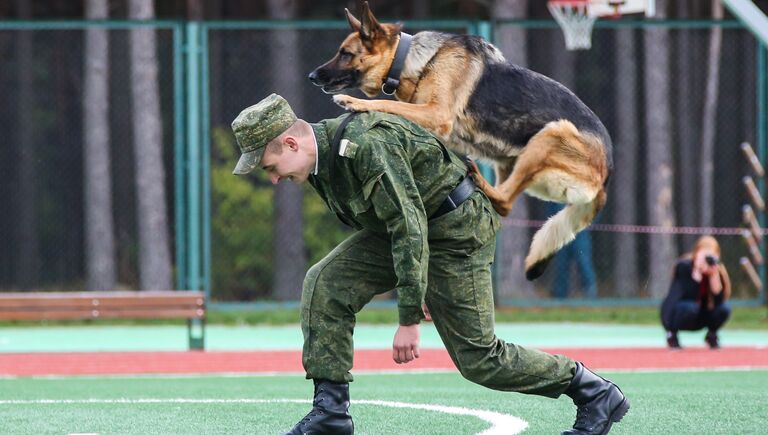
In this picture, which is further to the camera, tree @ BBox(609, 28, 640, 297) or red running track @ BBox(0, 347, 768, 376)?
tree @ BBox(609, 28, 640, 297)

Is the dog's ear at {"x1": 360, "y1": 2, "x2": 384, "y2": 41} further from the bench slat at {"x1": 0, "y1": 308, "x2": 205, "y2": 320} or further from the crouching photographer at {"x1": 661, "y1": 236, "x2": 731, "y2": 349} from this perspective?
the crouching photographer at {"x1": 661, "y1": 236, "x2": 731, "y2": 349}

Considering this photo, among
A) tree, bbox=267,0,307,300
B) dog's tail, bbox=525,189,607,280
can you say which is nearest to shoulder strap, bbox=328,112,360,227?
dog's tail, bbox=525,189,607,280

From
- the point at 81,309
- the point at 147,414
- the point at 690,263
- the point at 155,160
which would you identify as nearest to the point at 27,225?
the point at 155,160

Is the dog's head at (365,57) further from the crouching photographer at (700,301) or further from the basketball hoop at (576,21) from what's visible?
the basketball hoop at (576,21)

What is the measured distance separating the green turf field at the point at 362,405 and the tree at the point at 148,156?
8.43 m

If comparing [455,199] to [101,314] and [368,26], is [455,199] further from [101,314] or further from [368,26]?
[101,314]

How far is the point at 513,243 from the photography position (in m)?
16.3

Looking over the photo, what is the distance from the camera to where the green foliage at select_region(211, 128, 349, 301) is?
17.2 m

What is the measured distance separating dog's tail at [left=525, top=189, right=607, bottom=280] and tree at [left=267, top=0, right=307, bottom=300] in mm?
10085

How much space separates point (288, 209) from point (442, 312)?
41.2 ft

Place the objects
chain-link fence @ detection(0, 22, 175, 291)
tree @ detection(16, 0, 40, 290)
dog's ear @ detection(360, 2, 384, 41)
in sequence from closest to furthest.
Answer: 1. dog's ear @ detection(360, 2, 384, 41)
2. chain-link fence @ detection(0, 22, 175, 291)
3. tree @ detection(16, 0, 40, 290)

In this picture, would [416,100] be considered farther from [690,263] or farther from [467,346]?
[690,263]

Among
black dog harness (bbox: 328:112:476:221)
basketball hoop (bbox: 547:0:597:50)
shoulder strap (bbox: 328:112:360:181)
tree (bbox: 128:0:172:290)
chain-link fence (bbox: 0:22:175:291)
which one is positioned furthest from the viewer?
chain-link fence (bbox: 0:22:175:291)

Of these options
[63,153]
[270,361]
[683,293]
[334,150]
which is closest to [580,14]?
[683,293]
